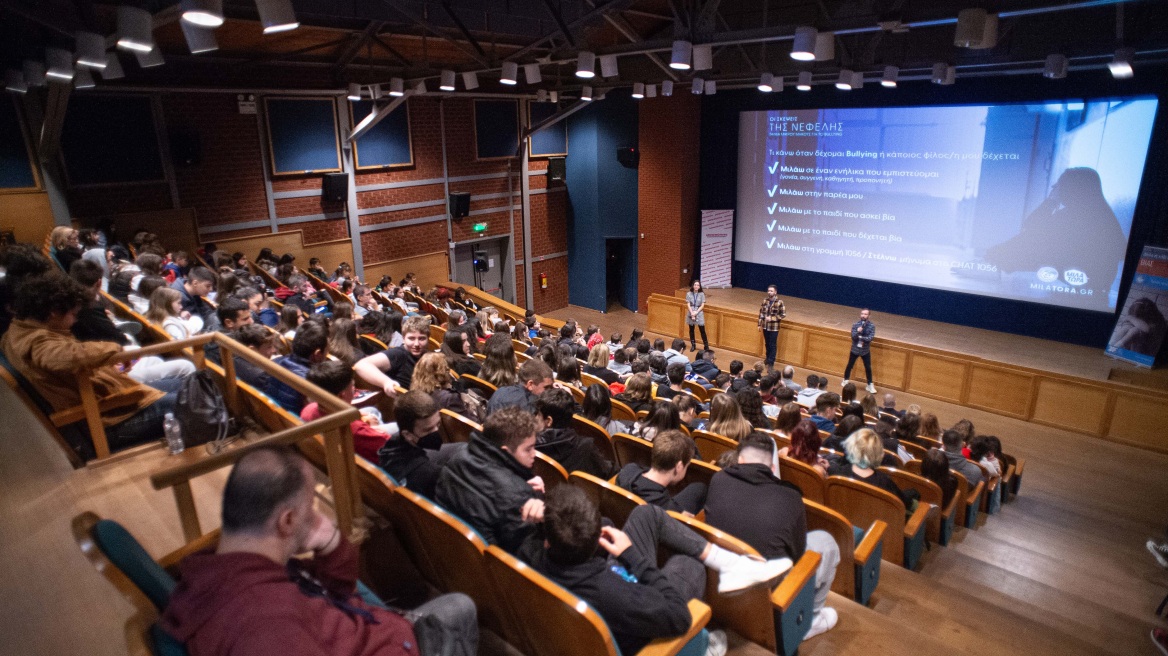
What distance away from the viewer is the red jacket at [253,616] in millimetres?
1395

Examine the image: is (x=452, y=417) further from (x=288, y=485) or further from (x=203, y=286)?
(x=203, y=286)

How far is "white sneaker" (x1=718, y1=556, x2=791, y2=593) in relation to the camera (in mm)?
2662

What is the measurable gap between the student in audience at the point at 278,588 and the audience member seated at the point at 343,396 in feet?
4.28

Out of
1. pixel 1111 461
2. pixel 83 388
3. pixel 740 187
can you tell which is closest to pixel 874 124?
pixel 740 187

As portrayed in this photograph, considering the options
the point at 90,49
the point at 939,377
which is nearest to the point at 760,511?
the point at 90,49

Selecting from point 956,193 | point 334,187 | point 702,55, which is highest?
point 702,55

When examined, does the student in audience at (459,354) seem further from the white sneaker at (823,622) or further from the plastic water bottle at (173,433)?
the white sneaker at (823,622)

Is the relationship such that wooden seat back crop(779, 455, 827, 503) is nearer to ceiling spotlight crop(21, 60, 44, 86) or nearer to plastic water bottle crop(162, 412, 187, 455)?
plastic water bottle crop(162, 412, 187, 455)

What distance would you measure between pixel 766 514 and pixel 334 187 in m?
9.65

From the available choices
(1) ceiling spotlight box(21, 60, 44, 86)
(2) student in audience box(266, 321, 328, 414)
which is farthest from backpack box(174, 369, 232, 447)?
(1) ceiling spotlight box(21, 60, 44, 86)

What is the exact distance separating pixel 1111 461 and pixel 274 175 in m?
11.9

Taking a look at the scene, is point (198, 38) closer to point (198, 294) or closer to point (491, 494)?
point (198, 294)

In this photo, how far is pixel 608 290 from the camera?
15.2 metres

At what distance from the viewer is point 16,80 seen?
649 centimetres
